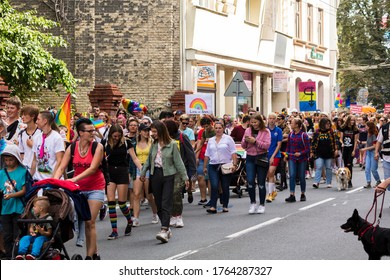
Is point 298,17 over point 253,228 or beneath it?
over

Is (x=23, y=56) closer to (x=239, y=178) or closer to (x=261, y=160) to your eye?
(x=239, y=178)

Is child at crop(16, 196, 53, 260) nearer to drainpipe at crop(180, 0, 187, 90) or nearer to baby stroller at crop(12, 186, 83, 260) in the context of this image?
baby stroller at crop(12, 186, 83, 260)

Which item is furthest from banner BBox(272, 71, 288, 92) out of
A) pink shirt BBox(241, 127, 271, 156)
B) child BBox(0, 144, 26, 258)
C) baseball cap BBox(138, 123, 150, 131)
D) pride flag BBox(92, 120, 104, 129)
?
child BBox(0, 144, 26, 258)

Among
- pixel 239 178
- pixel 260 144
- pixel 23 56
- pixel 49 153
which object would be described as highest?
pixel 23 56

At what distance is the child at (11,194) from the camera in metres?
11.3

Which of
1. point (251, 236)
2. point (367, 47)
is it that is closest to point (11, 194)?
point (251, 236)

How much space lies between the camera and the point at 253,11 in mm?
41250

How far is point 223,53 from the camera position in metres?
36.1

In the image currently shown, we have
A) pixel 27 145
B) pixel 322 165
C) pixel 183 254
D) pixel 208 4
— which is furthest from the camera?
pixel 208 4

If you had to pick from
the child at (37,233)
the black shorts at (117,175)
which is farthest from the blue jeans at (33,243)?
the black shorts at (117,175)

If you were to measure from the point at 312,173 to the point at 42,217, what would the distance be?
2032 centimetres

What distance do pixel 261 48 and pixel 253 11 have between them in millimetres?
1654

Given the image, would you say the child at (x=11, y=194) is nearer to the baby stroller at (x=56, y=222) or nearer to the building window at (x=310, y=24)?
the baby stroller at (x=56, y=222)

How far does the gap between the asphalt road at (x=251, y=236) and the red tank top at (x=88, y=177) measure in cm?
117
